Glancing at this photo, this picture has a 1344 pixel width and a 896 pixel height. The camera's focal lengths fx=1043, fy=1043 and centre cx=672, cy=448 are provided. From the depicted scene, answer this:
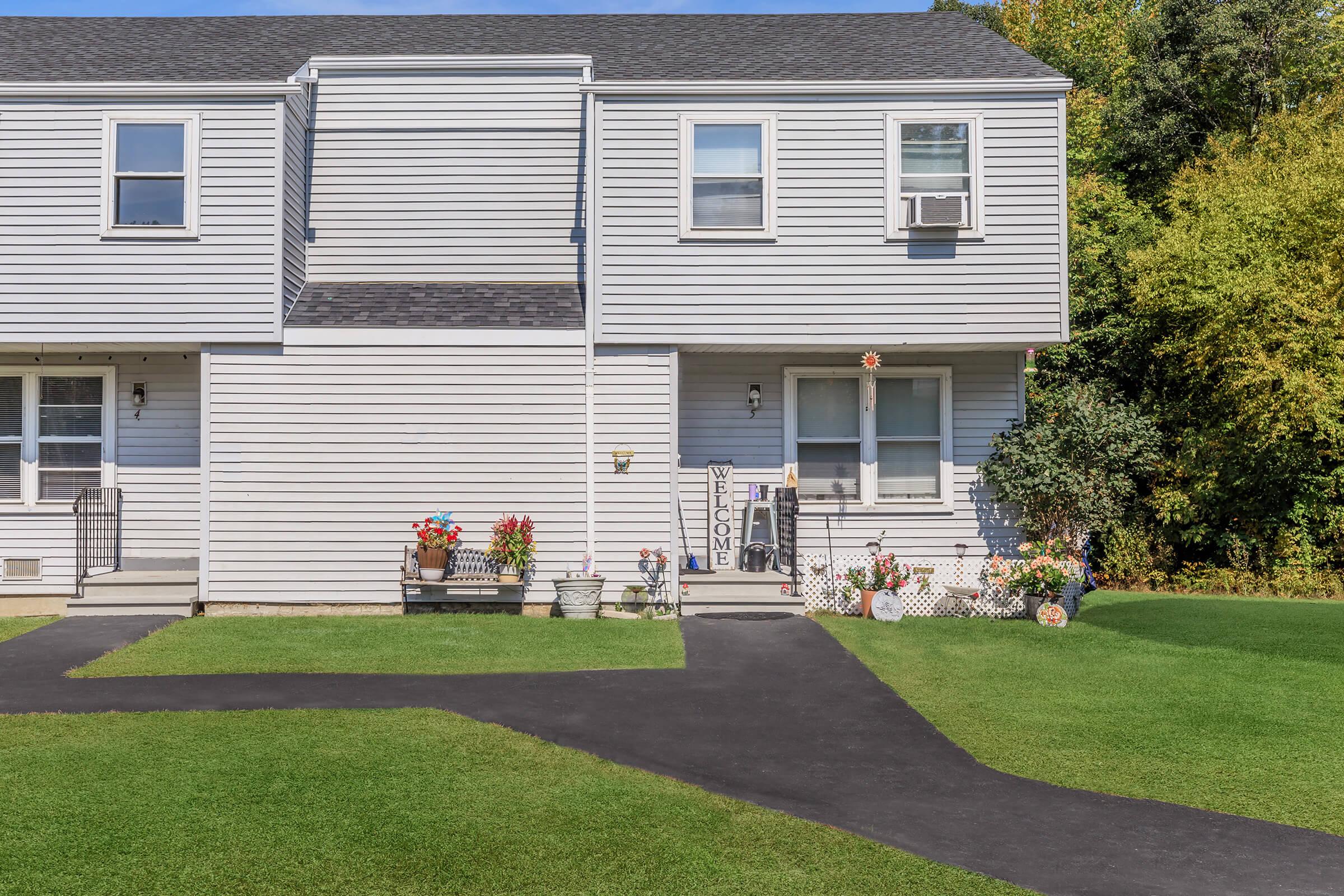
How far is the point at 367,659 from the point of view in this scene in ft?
30.1

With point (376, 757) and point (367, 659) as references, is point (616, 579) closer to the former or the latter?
point (367, 659)

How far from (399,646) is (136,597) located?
3697 millimetres

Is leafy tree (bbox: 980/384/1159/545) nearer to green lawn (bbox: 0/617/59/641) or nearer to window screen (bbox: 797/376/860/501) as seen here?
window screen (bbox: 797/376/860/501)

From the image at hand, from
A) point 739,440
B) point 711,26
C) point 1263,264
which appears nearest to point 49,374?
point 739,440

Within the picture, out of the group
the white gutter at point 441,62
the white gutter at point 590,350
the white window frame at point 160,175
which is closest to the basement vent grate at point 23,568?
the white window frame at point 160,175

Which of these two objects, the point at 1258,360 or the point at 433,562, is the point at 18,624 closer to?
the point at 433,562

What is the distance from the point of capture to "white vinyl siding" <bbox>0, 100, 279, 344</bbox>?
11.4 metres

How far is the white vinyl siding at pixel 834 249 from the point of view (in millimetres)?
11727

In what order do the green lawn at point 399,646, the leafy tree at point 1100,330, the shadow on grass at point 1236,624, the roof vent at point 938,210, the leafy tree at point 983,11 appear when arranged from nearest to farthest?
the green lawn at point 399,646 < the shadow on grass at point 1236,624 < the roof vent at point 938,210 < the leafy tree at point 1100,330 < the leafy tree at point 983,11

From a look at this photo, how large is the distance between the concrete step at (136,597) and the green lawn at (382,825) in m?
4.66

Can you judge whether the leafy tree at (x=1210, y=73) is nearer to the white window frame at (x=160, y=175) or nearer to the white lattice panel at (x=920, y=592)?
the white lattice panel at (x=920, y=592)

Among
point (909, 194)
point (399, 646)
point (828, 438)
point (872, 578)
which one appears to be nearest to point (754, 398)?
point (828, 438)

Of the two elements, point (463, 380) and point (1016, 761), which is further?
point (463, 380)

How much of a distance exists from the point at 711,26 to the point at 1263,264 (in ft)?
27.8
